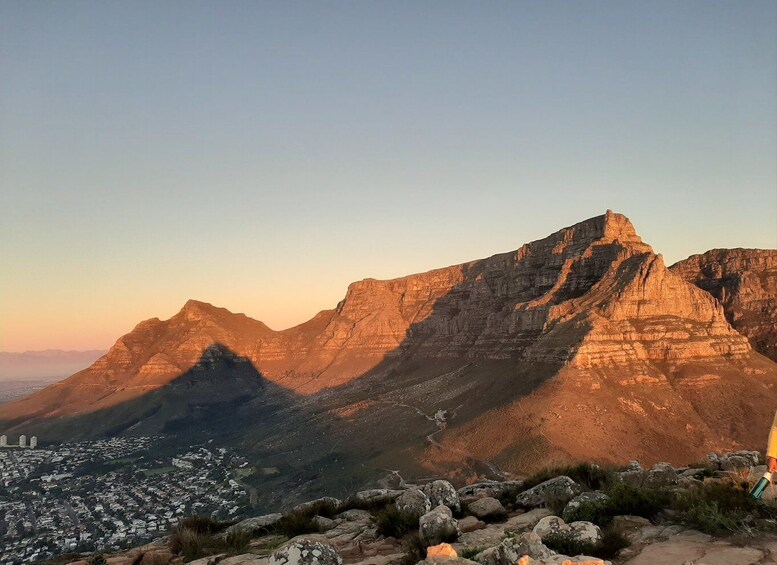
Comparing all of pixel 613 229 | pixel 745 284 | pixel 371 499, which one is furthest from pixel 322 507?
pixel 745 284

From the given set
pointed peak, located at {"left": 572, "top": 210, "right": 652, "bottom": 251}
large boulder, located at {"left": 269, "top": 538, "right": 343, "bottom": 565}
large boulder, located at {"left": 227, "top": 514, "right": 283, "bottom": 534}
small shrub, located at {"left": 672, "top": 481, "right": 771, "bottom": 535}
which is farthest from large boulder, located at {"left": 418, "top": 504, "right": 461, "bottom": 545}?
pointed peak, located at {"left": 572, "top": 210, "right": 652, "bottom": 251}

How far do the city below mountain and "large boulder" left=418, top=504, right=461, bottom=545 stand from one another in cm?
4153

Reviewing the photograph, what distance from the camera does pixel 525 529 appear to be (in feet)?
40.7

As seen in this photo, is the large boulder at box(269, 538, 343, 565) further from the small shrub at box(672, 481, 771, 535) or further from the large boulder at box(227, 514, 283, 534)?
the small shrub at box(672, 481, 771, 535)

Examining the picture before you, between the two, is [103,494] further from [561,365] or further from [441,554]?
[441,554]

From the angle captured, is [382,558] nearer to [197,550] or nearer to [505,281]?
[197,550]

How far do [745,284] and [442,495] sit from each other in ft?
362

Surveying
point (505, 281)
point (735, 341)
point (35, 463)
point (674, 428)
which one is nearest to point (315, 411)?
point (505, 281)

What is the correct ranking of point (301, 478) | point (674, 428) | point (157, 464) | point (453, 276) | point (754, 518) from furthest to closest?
point (453, 276), point (157, 464), point (301, 478), point (674, 428), point (754, 518)

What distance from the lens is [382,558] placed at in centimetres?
1136

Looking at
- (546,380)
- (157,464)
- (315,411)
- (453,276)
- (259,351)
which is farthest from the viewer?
(259,351)

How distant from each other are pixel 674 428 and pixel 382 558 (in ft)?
204

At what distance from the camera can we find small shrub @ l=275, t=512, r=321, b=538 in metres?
14.3

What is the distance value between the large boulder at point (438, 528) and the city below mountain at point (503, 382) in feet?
136
